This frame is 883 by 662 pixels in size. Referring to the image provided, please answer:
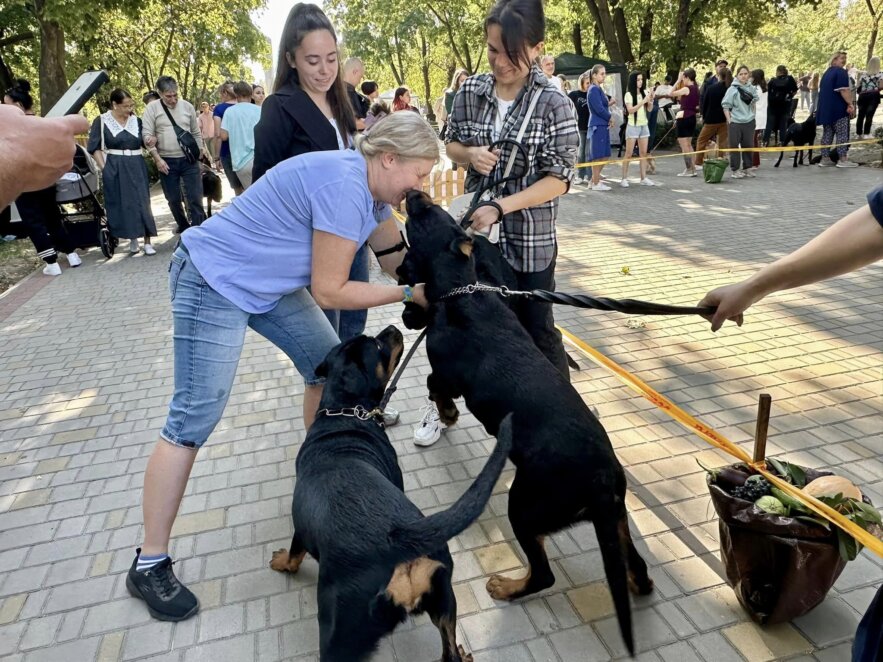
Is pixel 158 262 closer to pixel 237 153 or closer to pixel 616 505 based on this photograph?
pixel 237 153

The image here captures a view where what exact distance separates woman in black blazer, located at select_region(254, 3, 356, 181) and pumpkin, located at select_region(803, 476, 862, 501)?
263cm

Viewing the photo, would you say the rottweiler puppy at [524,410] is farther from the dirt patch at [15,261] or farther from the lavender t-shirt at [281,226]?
the dirt patch at [15,261]

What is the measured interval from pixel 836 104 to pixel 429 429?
43.7 ft

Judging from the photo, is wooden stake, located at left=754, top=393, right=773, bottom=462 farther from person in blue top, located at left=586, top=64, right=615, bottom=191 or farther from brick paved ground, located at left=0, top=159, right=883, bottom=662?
person in blue top, located at left=586, top=64, right=615, bottom=191

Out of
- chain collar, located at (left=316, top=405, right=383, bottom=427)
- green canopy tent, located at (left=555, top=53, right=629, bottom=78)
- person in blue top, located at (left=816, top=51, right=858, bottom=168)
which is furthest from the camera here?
green canopy tent, located at (left=555, top=53, right=629, bottom=78)

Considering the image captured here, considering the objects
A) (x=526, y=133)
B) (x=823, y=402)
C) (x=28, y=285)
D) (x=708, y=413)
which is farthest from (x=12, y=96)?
(x=823, y=402)

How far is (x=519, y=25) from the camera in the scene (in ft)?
9.21

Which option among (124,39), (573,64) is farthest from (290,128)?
(124,39)

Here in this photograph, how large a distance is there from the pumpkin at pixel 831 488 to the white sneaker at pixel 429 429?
2.02 m

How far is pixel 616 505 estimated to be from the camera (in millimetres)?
2209

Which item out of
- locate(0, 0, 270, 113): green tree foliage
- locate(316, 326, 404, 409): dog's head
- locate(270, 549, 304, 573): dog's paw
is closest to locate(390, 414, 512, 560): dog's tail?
locate(316, 326, 404, 409): dog's head

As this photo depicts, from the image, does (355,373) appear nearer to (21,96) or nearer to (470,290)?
(470,290)

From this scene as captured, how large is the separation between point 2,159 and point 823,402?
4374mm

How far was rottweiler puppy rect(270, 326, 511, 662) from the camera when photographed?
1.86m
